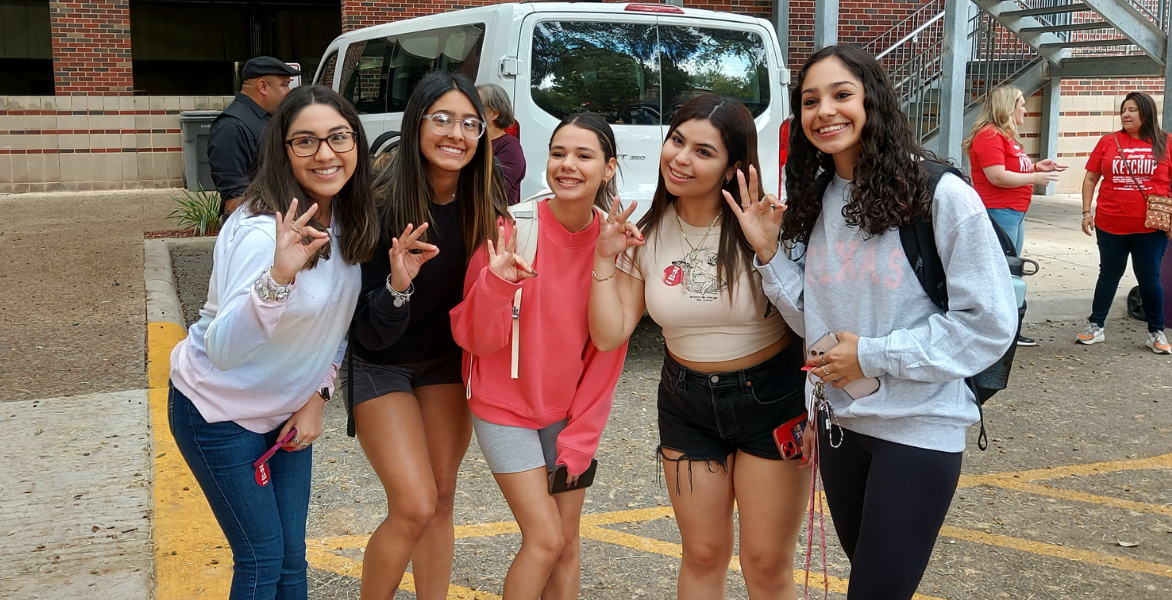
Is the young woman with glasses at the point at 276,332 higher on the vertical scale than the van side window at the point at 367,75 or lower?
lower

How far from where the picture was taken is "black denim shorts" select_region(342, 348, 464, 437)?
2.98m

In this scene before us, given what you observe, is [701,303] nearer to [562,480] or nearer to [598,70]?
[562,480]

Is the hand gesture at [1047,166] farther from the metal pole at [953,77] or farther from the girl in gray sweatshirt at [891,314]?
the girl in gray sweatshirt at [891,314]

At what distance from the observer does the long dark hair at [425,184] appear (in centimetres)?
294

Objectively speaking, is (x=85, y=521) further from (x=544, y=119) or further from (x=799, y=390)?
(x=544, y=119)

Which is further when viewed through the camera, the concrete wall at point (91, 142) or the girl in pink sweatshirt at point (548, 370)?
the concrete wall at point (91, 142)

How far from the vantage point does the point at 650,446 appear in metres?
5.22

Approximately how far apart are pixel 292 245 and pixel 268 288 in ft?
0.38

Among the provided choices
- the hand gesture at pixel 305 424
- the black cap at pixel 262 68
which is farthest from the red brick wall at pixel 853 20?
the hand gesture at pixel 305 424

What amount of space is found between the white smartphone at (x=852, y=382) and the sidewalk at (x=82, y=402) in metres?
2.42

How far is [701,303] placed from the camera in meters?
2.77

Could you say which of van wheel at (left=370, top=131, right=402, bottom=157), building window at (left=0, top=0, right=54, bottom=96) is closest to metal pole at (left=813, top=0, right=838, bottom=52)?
van wheel at (left=370, top=131, right=402, bottom=157)

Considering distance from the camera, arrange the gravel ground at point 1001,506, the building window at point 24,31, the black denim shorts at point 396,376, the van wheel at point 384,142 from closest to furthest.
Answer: the black denim shorts at point 396,376 < the gravel ground at point 1001,506 < the van wheel at point 384,142 < the building window at point 24,31

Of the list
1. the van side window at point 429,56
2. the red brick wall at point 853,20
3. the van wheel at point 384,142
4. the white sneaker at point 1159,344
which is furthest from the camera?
the red brick wall at point 853,20
